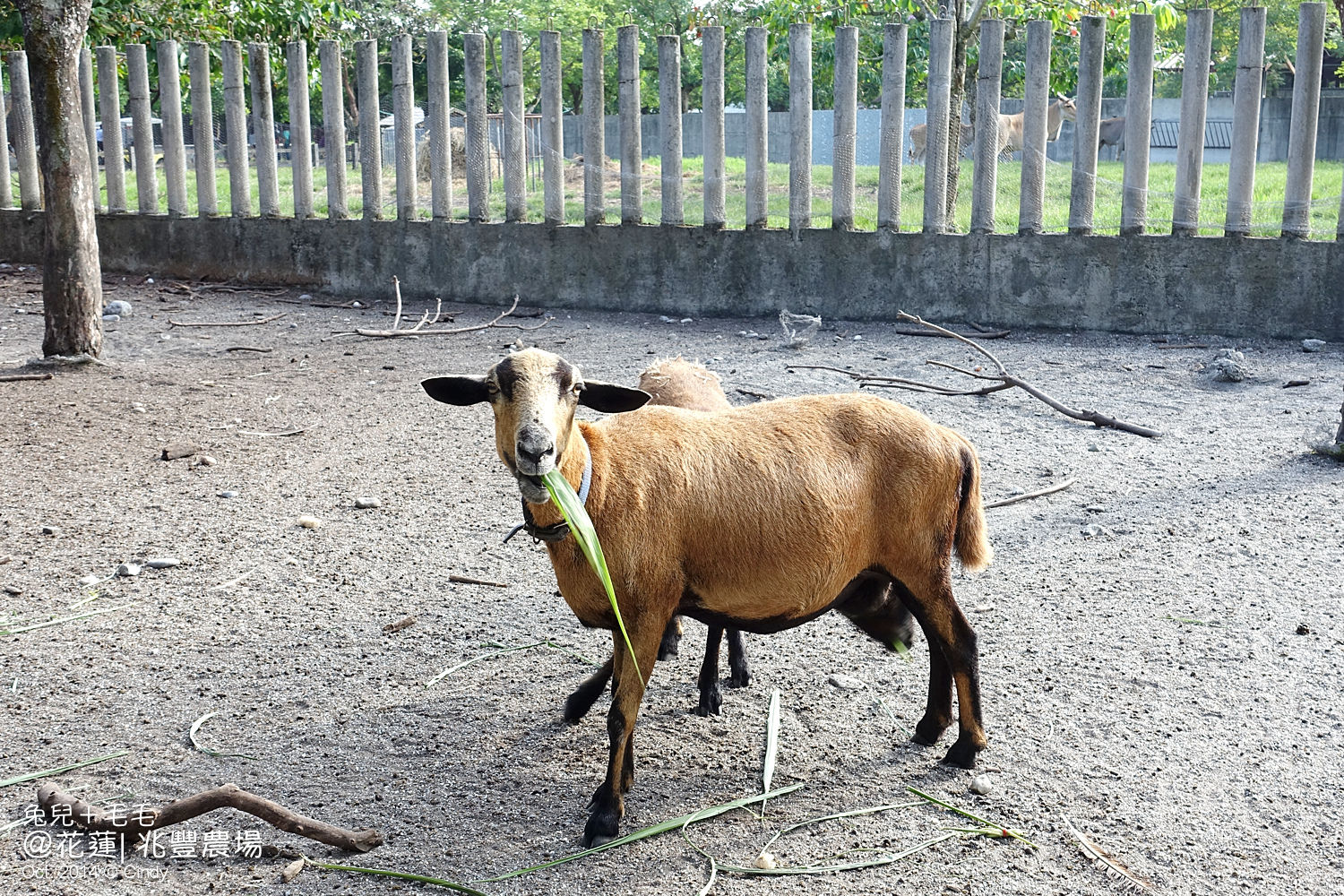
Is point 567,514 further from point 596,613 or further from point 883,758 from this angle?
point 883,758

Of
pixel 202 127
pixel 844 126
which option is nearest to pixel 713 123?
pixel 844 126

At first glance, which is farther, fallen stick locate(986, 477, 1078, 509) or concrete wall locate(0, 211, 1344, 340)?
concrete wall locate(0, 211, 1344, 340)

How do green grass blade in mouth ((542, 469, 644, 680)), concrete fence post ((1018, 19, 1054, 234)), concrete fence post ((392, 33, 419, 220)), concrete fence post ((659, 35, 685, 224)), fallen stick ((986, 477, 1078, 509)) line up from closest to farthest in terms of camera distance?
1. green grass blade in mouth ((542, 469, 644, 680))
2. fallen stick ((986, 477, 1078, 509))
3. concrete fence post ((1018, 19, 1054, 234))
4. concrete fence post ((659, 35, 685, 224))
5. concrete fence post ((392, 33, 419, 220))

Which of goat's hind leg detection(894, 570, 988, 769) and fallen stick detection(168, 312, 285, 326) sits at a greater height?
fallen stick detection(168, 312, 285, 326)

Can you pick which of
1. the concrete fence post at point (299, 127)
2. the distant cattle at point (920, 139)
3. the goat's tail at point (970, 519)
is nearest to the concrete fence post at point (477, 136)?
the concrete fence post at point (299, 127)

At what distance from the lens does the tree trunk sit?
8781mm

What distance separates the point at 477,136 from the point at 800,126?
316cm

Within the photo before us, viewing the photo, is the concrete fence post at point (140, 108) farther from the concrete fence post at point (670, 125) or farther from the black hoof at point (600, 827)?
the black hoof at point (600, 827)

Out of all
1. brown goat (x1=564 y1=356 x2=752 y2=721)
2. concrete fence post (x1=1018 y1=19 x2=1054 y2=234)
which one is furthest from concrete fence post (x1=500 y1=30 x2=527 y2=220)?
brown goat (x1=564 y1=356 x2=752 y2=721)

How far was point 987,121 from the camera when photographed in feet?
34.1

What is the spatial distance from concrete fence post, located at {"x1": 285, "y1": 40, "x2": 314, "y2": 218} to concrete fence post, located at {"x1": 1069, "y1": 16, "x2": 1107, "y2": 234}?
715 centimetres

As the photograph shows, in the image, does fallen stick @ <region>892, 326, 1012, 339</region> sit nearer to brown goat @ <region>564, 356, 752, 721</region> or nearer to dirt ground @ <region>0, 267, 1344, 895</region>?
dirt ground @ <region>0, 267, 1344, 895</region>

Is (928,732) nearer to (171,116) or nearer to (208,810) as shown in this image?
(208,810)

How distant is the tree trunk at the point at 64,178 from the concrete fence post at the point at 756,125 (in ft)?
16.9
